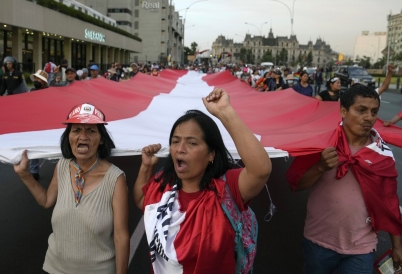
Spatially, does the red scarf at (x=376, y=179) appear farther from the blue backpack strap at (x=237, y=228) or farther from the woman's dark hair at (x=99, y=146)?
the woman's dark hair at (x=99, y=146)

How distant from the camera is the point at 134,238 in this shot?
4738 mm

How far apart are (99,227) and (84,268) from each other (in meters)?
0.24

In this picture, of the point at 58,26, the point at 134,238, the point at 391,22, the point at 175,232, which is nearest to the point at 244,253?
the point at 175,232

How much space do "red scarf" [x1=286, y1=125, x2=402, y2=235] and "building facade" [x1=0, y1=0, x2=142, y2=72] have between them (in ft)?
77.7

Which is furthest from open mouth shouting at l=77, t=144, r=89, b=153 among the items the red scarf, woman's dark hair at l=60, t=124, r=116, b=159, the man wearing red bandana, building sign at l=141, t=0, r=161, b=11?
building sign at l=141, t=0, r=161, b=11

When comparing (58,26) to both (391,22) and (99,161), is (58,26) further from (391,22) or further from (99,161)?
(391,22)

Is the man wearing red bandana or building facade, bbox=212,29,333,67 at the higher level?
building facade, bbox=212,29,333,67

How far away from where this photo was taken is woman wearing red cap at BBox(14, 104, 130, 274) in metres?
2.37

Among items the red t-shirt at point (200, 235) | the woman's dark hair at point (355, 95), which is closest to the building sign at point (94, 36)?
the woman's dark hair at point (355, 95)

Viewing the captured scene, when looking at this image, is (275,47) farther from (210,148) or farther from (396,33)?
(210,148)

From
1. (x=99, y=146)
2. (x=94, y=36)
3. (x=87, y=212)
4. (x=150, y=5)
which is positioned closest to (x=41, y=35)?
(x=94, y=36)

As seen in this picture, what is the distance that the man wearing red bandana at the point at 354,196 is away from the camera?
Answer: 2557mm

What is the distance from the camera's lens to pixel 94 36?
40.4 meters

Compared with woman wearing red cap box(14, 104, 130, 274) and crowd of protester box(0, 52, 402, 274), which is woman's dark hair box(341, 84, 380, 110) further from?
woman wearing red cap box(14, 104, 130, 274)
